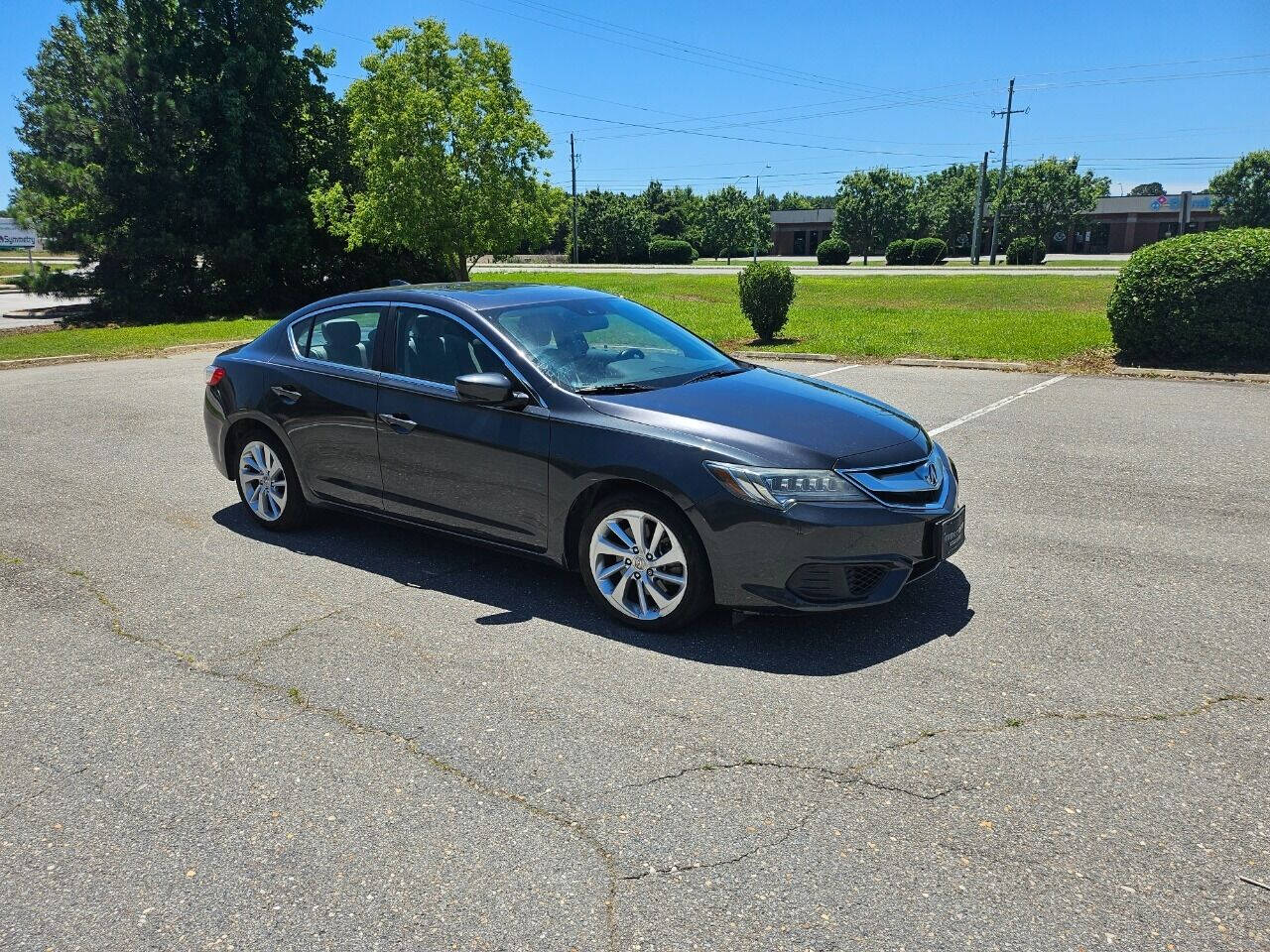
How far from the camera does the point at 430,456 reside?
5.32 meters

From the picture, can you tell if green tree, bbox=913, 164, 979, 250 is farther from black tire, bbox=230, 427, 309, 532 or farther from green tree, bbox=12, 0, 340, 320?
black tire, bbox=230, 427, 309, 532

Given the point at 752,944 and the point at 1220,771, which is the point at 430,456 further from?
the point at 1220,771

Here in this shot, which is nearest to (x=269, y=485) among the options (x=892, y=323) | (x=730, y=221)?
(x=892, y=323)

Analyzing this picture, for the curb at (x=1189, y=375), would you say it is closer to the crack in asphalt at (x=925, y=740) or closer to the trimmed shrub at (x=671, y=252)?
the crack in asphalt at (x=925, y=740)

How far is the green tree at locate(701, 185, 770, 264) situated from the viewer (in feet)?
256

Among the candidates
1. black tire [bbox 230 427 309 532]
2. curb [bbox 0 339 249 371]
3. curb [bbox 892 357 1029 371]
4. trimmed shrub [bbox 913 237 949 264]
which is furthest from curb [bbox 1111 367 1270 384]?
trimmed shrub [bbox 913 237 949 264]

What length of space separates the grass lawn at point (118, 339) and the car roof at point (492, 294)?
14900mm

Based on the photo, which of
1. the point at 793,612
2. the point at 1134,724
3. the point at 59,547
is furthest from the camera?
the point at 59,547

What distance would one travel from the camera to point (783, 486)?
427cm

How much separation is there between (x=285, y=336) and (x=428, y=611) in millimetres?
2395

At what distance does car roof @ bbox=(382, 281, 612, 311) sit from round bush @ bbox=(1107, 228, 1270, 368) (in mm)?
10508

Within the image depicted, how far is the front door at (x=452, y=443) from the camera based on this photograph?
4938mm

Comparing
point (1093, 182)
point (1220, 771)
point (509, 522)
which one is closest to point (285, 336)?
point (509, 522)

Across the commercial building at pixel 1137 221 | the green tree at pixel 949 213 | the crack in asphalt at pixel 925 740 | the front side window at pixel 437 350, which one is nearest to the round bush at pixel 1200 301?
the crack in asphalt at pixel 925 740
